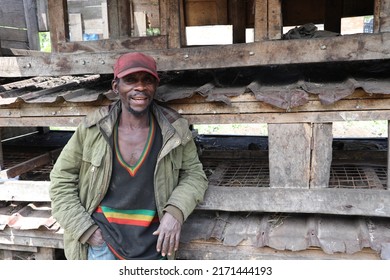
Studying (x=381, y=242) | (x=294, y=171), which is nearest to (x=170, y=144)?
(x=294, y=171)

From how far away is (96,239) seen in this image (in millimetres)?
2740

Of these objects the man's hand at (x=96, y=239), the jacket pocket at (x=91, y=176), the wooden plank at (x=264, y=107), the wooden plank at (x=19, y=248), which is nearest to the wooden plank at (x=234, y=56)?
the wooden plank at (x=264, y=107)

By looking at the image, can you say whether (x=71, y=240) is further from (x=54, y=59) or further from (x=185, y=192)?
(x=54, y=59)

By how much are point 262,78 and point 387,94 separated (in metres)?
1.07

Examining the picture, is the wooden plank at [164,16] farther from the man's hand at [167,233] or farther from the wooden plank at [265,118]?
the man's hand at [167,233]

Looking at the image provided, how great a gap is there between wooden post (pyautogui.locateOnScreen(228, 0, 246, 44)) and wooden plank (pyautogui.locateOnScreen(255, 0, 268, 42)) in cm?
204

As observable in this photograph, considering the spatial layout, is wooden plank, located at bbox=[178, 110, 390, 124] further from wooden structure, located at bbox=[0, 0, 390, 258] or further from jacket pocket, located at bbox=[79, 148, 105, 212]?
jacket pocket, located at bbox=[79, 148, 105, 212]

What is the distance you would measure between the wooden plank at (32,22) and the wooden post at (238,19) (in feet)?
8.89

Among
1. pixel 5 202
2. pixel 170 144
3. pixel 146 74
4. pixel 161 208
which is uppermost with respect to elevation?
pixel 146 74

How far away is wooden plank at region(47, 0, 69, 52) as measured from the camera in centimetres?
327

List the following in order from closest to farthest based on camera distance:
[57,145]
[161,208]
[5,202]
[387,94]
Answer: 1. [387,94]
2. [161,208]
3. [5,202]
4. [57,145]

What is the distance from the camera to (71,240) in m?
2.86

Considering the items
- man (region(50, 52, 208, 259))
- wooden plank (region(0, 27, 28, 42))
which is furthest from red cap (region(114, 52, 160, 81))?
wooden plank (region(0, 27, 28, 42))

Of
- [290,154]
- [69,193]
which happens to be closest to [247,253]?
[290,154]
